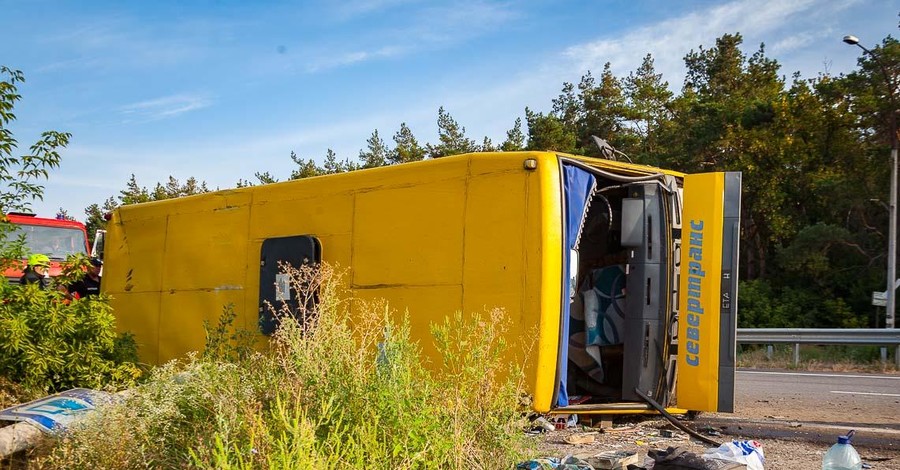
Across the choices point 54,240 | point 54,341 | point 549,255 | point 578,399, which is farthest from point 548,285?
point 54,240

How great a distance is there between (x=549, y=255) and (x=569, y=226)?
372mm

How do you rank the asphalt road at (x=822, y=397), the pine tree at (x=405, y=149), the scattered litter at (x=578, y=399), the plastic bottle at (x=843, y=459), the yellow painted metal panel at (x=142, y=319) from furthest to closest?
the pine tree at (x=405, y=149), the yellow painted metal panel at (x=142, y=319), the asphalt road at (x=822, y=397), the scattered litter at (x=578, y=399), the plastic bottle at (x=843, y=459)

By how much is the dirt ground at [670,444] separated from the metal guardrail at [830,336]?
8812 millimetres

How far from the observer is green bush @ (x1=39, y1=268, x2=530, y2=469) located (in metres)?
3.47

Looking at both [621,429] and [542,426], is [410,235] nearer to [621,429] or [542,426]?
[542,426]

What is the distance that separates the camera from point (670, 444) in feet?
18.7

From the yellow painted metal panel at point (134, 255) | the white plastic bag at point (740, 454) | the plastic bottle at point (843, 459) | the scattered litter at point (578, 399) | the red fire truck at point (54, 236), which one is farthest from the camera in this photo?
the red fire truck at point (54, 236)

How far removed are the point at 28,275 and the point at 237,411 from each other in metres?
6.30

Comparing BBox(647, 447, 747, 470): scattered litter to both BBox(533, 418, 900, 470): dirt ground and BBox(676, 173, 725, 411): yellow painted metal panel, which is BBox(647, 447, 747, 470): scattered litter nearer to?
BBox(533, 418, 900, 470): dirt ground

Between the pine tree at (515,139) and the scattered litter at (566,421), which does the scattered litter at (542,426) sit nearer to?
the scattered litter at (566,421)

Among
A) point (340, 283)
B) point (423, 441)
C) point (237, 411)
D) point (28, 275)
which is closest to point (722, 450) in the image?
point (423, 441)

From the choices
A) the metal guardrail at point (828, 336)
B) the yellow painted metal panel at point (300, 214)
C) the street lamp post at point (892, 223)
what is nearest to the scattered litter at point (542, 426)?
the yellow painted metal panel at point (300, 214)

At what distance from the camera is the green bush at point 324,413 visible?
3.47 m

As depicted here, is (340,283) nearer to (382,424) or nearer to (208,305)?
(208,305)
